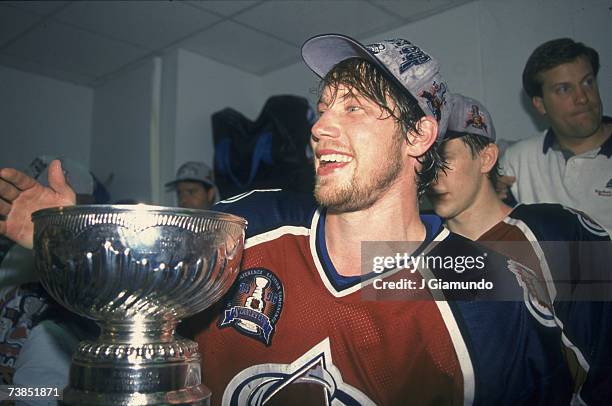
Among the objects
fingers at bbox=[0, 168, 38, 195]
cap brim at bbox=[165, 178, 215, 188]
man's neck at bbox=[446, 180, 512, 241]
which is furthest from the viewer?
cap brim at bbox=[165, 178, 215, 188]

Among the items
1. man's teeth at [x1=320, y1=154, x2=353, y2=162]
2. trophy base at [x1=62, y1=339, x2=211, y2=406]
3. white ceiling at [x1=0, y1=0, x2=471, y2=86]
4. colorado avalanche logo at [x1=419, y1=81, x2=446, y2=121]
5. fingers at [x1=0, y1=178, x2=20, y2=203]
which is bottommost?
trophy base at [x1=62, y1=339, x2=211, y2=406]

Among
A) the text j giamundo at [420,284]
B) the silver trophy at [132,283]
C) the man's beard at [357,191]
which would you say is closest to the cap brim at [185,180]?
the man's beard at [357,191]

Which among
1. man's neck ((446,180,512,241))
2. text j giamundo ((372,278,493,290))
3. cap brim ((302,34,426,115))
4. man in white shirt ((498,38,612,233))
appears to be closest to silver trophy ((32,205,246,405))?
text j giamundo ((372,278,493,290))

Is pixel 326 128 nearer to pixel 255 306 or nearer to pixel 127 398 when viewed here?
pixel 255 306

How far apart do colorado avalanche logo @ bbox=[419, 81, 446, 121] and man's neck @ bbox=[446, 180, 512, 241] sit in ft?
0.89

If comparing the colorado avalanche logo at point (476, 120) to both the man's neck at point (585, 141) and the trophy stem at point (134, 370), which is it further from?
the trophy stem at point (134, 370)

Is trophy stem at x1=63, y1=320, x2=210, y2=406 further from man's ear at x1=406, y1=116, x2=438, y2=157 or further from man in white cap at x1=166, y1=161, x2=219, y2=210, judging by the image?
man in white cap at x1=166, y1=161, x2=219, y2=210

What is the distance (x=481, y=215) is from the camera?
99 centimetres

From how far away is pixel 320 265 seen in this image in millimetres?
742

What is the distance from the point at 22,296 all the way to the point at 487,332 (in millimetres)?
929

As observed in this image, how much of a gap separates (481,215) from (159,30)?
147 cm

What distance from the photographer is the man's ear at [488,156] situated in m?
Result: 1.02

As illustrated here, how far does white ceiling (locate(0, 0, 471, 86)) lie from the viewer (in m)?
1.24

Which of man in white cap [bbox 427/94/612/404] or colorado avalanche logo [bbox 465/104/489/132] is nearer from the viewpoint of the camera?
Answer: man in white cap [bbox 427/94/612/404]
